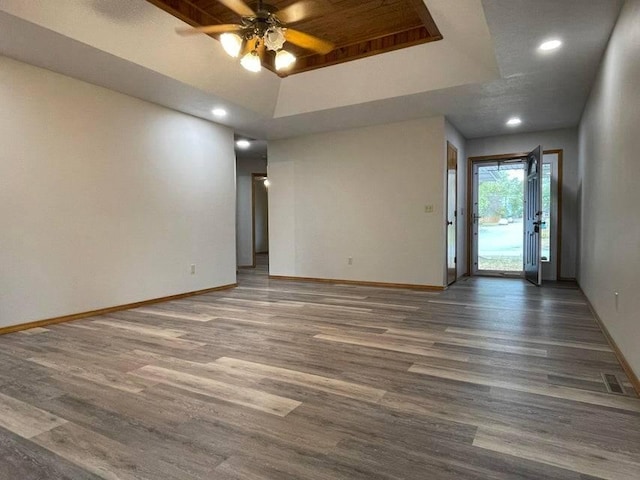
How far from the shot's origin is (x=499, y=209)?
770 centimetres

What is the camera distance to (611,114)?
3.10 meters

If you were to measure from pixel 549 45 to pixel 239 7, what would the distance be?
8.40ft

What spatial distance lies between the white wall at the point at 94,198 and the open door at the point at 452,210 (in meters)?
3.43

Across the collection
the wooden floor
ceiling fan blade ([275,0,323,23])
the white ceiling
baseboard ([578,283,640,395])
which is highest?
ceiling fan blade ([275,0,323,23])

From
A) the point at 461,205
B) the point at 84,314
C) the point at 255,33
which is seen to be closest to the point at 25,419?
the point at 84,314

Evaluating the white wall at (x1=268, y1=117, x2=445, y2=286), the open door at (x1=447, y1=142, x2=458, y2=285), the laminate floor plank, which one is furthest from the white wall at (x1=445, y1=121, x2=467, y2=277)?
the laminate floor plank

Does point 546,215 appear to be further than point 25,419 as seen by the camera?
Yes

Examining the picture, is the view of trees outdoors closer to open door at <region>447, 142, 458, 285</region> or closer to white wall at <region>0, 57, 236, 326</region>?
open door at <region>447, 142, 458, 285</region>

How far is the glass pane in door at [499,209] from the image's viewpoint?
7336 mm

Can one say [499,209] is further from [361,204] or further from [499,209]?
[361,204]

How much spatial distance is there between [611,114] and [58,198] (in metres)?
4.96

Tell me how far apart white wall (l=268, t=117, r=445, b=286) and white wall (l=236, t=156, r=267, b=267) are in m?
1.83

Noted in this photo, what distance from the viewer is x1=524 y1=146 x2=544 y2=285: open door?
579 centimetres

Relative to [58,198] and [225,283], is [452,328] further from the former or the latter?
[58,198]
